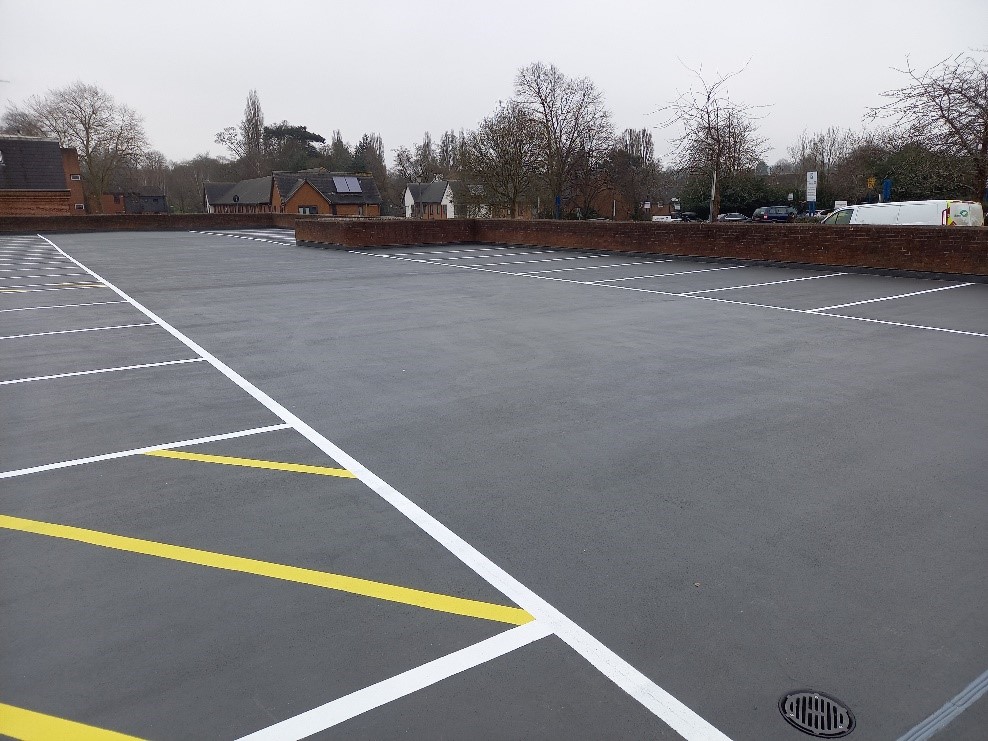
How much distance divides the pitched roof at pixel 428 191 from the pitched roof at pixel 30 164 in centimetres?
4694

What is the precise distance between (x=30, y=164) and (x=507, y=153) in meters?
44.6

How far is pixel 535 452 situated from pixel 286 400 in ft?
9.47

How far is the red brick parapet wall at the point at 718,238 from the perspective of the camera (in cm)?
1717

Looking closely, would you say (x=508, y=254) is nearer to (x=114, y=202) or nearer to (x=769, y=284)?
(x=769, y=284)

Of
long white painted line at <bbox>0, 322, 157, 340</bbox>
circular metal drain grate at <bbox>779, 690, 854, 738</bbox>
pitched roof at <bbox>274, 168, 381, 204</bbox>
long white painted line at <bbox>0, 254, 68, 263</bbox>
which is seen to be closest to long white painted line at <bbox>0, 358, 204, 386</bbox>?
long white painted line at <bbox>0, 322, 157, 340</bbox>

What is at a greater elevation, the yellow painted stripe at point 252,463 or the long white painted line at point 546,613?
the yellow painted stripe at point 252,463

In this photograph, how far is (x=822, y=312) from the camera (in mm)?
12508

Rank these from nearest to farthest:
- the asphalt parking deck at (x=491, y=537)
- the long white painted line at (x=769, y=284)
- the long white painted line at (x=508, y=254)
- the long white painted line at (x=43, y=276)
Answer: the asphalt parking deck at (x=491, y=537), the long white painted line at (x=769, y=284), the long white painted line at (x=43, y=276), the long white painted line at (x=508, y=254)

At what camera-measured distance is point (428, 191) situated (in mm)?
101750

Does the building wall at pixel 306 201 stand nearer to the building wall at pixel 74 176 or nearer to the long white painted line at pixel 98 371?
the building wall at pixel 74 176

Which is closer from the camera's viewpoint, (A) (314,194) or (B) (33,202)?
(B) (33,202)

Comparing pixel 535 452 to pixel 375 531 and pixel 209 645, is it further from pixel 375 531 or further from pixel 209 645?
→ pixel 209 645

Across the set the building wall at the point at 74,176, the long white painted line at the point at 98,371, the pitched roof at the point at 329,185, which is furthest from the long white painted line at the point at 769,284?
the building wall at the point at 74,176

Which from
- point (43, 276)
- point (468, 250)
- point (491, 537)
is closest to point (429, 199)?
point (468, 250)
